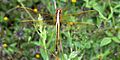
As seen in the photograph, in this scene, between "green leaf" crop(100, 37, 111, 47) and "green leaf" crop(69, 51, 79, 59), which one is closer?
"green leaf" crop(69, 51, 79, 59)

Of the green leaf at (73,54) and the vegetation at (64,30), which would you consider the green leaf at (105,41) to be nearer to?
the vegetation at (64,30)

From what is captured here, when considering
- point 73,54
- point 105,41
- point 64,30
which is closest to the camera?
point 73,54

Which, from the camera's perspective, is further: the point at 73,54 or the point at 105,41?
the point at 105,41

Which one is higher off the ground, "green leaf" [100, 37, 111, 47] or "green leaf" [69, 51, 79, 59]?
"green leaf" [100, 37, 111, 47]

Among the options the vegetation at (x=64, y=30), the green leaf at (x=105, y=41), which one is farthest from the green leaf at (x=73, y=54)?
the green leaf at (x=105, y=41)

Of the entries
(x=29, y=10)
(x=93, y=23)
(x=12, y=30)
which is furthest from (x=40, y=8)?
(x=93, y=23)

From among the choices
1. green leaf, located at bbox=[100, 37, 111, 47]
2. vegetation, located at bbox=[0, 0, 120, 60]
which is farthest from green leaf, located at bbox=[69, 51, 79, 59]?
green leaf, located at bbox=[100, 37, 111, 47]

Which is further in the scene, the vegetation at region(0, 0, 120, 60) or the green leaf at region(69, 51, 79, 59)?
the vegetation at region(0, 0, 120, 60)

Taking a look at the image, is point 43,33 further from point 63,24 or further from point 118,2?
point 118,2

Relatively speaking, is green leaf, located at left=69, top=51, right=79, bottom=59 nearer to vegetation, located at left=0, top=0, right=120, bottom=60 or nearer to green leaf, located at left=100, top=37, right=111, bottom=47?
vegetation, located at left=0, top=0, right=120, bottom=60
